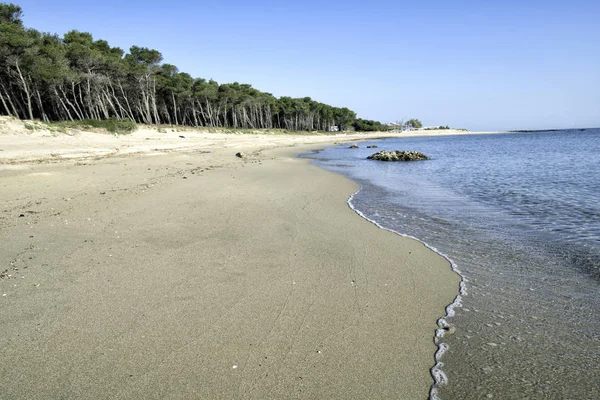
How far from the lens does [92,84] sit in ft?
120

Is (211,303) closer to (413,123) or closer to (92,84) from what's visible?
(92,84)

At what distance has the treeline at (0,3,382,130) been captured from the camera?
29.0 m

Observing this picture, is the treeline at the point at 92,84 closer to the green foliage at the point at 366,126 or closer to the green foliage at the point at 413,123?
the green foliage at the point at 366,126

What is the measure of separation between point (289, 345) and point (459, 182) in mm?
12629

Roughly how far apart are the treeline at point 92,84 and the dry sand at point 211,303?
2896cm

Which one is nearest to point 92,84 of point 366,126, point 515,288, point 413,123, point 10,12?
point 10,12

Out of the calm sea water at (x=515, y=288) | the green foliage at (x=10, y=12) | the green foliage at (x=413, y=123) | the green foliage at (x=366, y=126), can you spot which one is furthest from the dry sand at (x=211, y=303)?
the green foliage at (x=413, y=123)

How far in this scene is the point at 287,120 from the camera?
8419cm

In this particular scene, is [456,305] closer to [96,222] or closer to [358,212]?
[358,212]

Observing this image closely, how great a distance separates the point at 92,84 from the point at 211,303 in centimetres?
4144

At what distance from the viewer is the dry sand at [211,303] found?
8.05ft

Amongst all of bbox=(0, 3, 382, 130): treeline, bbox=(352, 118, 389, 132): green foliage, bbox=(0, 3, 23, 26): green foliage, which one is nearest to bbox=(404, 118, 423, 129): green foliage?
bbox=(352, 118, 389, 132): green foliage

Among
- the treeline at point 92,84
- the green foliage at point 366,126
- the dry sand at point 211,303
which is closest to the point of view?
the dry sand at point 211,303

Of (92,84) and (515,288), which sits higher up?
(92,84)
